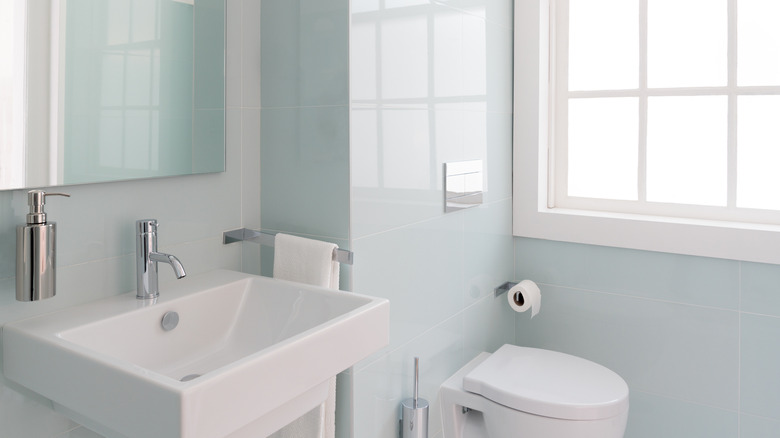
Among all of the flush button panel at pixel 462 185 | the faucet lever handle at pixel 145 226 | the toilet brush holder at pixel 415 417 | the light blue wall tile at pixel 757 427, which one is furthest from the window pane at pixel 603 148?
the faucet lever handle at pixel 145 226

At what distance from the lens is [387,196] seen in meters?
1.49

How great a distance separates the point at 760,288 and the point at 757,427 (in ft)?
1.45

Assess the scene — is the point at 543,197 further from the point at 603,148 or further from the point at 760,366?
the point at 760,366

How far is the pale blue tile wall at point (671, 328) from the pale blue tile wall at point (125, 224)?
1180 mm

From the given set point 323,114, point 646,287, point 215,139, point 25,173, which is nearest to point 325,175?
point 323,114

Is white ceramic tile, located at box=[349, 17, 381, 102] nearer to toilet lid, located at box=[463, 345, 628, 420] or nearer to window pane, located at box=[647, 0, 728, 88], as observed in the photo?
toilet lid, located at box=[463, 345, 628, 420]

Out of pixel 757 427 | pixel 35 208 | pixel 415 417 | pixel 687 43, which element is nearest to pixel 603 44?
pixel 687 43

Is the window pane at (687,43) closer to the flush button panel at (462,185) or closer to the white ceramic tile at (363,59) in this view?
the flush button panel at (462,185)

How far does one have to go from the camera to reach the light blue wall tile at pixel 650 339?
1.92m

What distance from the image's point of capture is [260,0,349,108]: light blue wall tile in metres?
1.36

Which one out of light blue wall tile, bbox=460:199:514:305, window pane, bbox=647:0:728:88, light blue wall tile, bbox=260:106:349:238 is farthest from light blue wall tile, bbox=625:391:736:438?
light blue wall tile, bbox=260:106:349:238

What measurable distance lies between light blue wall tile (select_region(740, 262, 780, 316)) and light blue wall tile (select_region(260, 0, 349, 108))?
1.38 metres

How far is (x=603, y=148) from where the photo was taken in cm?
220

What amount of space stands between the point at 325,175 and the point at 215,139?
270 mm
